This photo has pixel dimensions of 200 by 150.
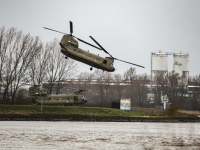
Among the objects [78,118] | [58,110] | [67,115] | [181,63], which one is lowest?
[78,118]

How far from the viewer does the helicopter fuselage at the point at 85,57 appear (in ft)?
166

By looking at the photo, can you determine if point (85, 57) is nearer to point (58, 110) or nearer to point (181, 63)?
point (58, 110)

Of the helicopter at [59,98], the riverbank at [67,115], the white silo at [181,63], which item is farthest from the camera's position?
the white silo at [181,63]

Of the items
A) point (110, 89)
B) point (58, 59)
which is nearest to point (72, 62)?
point (58, 59)

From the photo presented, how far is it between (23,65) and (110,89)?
2394 inches

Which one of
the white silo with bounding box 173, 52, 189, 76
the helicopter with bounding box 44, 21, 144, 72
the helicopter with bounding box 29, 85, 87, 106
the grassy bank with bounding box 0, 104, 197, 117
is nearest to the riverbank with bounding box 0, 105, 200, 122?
the grassy bank with bounding box 0, 104, 197, 117

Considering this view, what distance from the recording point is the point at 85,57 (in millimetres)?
50594

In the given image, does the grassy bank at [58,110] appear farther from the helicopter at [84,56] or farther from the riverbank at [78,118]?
the helicopter at [84,56]

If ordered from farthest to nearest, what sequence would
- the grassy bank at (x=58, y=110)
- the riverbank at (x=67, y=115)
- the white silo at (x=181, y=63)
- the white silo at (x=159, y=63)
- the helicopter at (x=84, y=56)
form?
the white silo at (x=181, y=63)
the white silo at (x=159, y=63)
the grassy bank at (x=58, y=110)
the riverbank at (x=67, y=115)
the helicopter at (x=84, y=56)

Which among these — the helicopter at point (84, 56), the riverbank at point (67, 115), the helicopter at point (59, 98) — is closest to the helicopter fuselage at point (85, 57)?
the helicopter at point (84, 56)

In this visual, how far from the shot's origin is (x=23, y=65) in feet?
246

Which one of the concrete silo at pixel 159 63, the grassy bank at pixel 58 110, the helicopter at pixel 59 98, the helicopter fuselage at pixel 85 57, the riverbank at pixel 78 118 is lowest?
the riverbank at pixel 78 118

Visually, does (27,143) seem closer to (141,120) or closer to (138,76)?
(141,120)

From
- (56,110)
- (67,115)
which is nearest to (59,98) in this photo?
(56,110)
